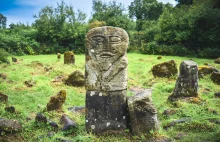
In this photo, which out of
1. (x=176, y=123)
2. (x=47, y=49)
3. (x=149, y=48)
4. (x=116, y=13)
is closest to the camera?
(x=176, y=123)

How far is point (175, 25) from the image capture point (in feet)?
98.8

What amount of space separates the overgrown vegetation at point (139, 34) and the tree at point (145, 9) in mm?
11974

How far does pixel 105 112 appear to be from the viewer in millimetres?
7086

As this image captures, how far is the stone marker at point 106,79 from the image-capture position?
22.8 ft

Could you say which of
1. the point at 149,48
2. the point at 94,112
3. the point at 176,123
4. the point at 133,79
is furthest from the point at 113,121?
the point at 149,48

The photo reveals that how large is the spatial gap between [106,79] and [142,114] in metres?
1.35

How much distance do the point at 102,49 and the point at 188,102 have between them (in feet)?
15.3

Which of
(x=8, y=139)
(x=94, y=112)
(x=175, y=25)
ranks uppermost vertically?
(x=175, y=25)

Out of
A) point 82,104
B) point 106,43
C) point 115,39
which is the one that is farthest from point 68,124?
point 82,104

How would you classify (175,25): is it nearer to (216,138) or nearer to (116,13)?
(116,13)

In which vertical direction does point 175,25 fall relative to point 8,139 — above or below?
above

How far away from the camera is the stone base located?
706 cm

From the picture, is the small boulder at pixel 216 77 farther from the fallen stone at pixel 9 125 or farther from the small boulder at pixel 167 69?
the fallen stone at pixel 9 125

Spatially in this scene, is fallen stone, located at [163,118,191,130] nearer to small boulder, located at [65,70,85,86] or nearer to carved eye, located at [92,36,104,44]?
carved eye, located at [92,36,104,44]
